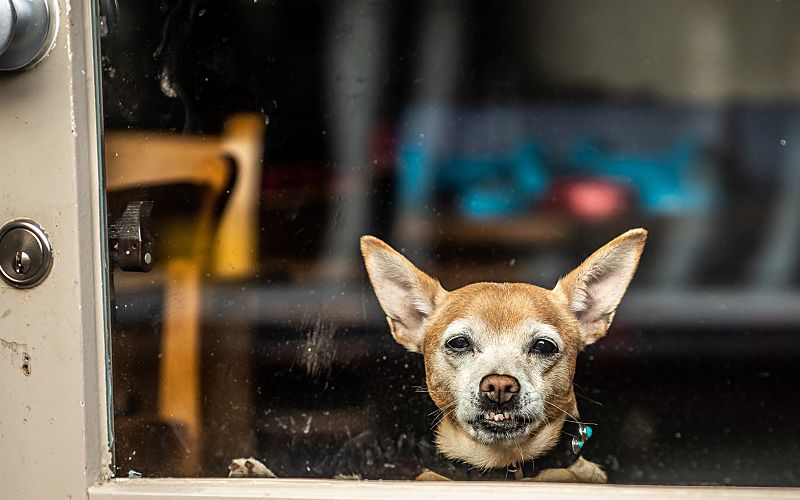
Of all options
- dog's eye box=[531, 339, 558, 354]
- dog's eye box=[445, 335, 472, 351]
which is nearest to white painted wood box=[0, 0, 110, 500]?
dog's eye box=[445, 335, 472, 351]

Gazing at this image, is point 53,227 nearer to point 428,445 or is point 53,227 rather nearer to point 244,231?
point 244,231

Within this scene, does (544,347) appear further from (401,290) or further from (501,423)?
(401,290)

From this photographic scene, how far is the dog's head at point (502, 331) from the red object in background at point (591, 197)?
5 cm

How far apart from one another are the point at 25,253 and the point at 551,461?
91cm

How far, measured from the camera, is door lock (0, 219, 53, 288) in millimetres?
1197

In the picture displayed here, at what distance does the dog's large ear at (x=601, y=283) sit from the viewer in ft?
4.01

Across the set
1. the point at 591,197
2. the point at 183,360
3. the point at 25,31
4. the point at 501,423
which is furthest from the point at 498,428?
the point at 25,31

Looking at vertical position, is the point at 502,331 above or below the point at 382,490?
above

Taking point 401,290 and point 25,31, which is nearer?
point 25,31

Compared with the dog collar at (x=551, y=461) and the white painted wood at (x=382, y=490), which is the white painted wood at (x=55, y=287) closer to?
the white painted wood at (x=382, y=490)

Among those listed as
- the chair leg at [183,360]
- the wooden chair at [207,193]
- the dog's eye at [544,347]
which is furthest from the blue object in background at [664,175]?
the chair leg at [183,360]

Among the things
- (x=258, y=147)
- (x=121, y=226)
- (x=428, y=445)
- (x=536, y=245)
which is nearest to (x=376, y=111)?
(x=258, y=147)

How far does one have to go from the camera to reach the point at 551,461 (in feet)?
4.10

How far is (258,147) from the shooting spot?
4.18 ft
